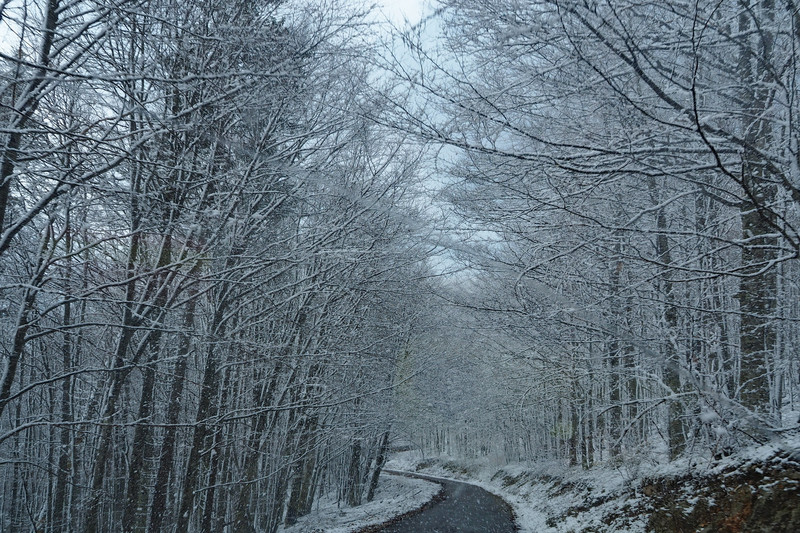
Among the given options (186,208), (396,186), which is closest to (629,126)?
(186,208)

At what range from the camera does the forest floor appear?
4773mm

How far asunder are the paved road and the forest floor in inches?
26.5

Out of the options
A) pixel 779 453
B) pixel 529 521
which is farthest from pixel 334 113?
pixel 529 521

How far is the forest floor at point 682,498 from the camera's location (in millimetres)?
4773

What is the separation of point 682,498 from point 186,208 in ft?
24.1

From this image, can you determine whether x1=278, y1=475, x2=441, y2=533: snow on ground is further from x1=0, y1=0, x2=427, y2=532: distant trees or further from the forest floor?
the forest floor

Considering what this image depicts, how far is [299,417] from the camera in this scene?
12.2 m

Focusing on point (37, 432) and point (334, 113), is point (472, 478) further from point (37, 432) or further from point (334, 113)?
point (334, 113)

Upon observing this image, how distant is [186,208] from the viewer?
4.43m

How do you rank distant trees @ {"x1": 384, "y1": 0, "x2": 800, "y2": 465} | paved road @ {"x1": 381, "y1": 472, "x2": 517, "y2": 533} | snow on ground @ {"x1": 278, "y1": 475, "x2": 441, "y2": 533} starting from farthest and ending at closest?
snow on ground @ {"x1": 278, "y1": 475, "x2": 441, "y2": 533}
paved road @ {"x1": 381, "y1": 472, "x2": 517, "y2": 533}
distant trees @ {"x1": 384, "y1": 0, "x2": 800, "y2": 465}

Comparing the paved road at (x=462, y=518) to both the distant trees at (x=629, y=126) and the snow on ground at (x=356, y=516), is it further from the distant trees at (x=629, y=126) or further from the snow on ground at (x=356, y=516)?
the distant trees at (x=629, y=126)

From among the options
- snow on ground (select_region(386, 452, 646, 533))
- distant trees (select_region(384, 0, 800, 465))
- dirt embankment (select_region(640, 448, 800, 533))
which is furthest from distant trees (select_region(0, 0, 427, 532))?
snow on ground (select_region(386, 452, 646, 533))

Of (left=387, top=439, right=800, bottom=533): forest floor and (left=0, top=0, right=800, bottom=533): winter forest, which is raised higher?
(left=0, top=0, right=800, bottom=533): winter forest

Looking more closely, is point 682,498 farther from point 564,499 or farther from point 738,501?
point 564,499
